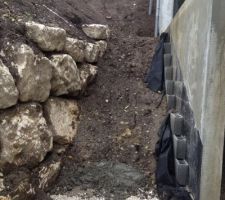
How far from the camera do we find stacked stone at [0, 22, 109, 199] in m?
4.11

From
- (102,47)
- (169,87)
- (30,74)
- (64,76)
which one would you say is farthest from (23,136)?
(102,47)

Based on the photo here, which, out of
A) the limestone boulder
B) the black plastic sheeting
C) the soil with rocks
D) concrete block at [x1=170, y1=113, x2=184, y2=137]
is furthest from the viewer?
the limestone boulder

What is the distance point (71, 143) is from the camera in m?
5.00

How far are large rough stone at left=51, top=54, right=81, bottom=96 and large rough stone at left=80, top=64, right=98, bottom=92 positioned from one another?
0.90 feet

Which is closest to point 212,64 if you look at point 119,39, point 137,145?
point 137,145

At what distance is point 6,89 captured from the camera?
4.12 meters

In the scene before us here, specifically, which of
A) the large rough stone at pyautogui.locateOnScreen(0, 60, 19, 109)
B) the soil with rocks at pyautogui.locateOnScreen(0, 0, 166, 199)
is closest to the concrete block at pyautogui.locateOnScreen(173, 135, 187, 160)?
the soil with rocks at pyautogui.locateOnScreen(0, 0, 166, 199)

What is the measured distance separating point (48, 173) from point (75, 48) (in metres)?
2.03

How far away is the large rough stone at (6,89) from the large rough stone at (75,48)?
4.62ft

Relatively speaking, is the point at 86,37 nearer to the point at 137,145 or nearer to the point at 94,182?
the point at 137,145

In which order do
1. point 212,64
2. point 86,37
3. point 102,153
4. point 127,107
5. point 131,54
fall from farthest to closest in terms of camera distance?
point 131,54 → point 86,37 → point 127,107 → point 102,153 → point 212,64

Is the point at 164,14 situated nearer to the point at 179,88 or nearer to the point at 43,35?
the point at 179,88

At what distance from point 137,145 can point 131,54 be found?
2317 mm

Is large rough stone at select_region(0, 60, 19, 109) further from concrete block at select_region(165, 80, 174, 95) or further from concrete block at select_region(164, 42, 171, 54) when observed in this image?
concrete block at select_region(164, 42, 171, 54)
